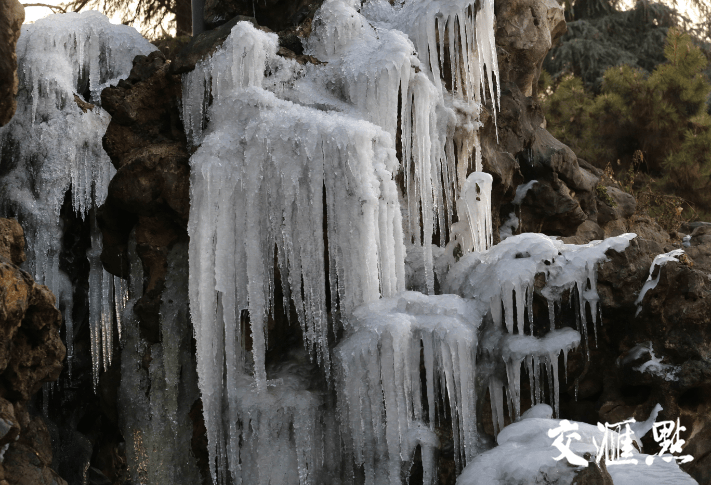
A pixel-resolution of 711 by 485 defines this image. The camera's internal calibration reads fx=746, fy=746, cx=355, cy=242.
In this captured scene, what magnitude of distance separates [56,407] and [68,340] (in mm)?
655

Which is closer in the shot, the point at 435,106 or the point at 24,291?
the point at 24,291

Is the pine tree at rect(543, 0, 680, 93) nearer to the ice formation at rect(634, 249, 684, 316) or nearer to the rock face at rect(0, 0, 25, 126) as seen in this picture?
the ice formation at rect(634, 249, 684, 316)

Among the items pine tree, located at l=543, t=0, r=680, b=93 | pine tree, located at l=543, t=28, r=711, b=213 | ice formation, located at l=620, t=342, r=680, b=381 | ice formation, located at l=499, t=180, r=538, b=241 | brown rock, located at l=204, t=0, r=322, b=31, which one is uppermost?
pine tree, located at l=543, t=0, r=680, b=93

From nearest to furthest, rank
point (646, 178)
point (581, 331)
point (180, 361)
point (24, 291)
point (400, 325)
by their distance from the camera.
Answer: point (24, 291) → point (400, 325) → point (581, 331) → point (180, 361) → point (646, 178)

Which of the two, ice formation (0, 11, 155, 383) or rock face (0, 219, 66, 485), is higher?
ice formation (0, 11, 155, 383)

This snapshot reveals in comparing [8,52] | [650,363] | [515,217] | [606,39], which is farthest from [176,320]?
[606,39]

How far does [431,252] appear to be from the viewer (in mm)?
6340

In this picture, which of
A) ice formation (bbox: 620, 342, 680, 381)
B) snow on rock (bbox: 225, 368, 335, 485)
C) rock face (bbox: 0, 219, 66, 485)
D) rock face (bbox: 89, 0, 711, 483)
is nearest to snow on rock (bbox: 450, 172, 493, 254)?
rock face (bbox: 89, 0, 711, 483)

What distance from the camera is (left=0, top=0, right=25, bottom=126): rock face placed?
5.48m

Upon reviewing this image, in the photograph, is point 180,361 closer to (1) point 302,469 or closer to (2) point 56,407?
(1) point 302,469

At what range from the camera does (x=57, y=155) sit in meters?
7.37

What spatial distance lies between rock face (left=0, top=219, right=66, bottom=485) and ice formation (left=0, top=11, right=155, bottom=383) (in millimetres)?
1785

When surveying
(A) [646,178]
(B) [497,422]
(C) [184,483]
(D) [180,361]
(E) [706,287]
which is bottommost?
(C) [184,483]

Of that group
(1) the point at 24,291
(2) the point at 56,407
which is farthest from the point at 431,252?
(2) the point at 56,407
